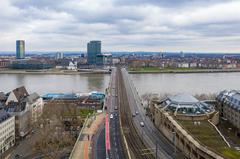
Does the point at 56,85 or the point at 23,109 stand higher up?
the point at 23,109

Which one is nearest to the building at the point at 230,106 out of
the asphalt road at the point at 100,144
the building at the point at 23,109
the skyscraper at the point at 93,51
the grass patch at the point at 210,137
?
the grass patch at the point at 210,137

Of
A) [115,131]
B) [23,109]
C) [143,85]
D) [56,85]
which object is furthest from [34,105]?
[56,85]

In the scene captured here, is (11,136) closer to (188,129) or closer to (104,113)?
(104,113)

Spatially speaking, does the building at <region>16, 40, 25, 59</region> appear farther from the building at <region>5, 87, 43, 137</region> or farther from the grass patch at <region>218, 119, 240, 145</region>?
the grass patch at <region>218, 119, 240, 145</region>

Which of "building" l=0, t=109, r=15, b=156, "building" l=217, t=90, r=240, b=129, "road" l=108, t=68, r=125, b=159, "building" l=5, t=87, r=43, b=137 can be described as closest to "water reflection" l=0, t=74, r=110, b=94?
"road" l=108, t=68, r=125, b=159

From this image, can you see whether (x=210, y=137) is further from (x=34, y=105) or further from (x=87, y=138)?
(x=34, y=105)

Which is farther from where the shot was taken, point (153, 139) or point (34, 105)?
point (34, 105)

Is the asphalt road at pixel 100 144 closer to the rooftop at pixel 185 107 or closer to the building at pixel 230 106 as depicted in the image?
the rooftop at pixel 185 107
